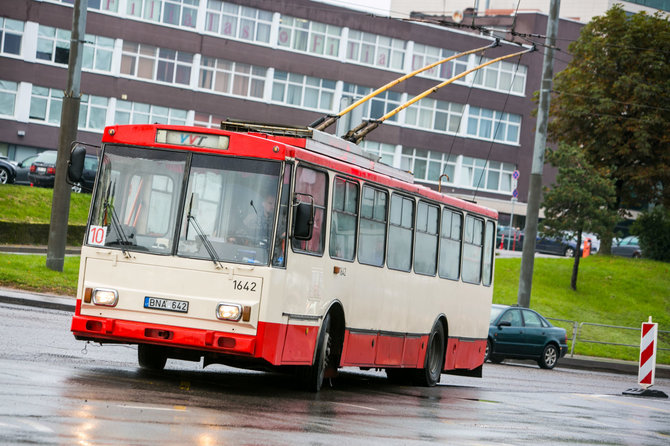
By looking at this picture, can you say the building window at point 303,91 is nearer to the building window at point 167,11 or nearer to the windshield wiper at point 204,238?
the building window at point 167,11

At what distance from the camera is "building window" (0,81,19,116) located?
59.8m

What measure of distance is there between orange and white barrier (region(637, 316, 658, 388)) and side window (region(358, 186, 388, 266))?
7013 mm

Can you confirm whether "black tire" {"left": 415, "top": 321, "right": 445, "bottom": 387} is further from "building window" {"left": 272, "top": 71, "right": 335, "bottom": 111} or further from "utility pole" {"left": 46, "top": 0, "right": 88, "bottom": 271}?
"building window" {"left": 272, "top": 71, "right": 335, "bottom": 111}

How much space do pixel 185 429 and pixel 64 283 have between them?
17.7 m

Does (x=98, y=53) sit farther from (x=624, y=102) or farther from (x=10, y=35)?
(x=624, y=102)

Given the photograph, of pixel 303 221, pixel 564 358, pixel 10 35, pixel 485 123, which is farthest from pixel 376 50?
pixel 303 221

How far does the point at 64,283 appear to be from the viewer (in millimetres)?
25953

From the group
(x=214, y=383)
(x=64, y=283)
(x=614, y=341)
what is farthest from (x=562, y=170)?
(x=214, y=383)

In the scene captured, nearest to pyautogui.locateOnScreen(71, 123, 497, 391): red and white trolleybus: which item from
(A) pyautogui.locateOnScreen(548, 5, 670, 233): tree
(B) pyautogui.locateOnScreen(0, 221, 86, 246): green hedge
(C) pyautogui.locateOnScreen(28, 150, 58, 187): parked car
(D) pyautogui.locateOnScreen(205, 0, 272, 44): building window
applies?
(B) pyautogui.locateOnScreen(0, 221, 86, 246): green hedge

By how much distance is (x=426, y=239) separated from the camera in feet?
55.2

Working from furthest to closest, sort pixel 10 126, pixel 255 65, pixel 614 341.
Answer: pixel 255 65 < pixel 10 126 < pixel 614 341

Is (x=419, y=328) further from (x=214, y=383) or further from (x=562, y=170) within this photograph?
(x=562, y=170)

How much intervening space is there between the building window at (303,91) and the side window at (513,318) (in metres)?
39.9

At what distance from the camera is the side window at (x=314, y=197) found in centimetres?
1264
